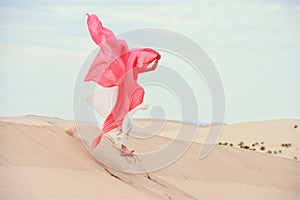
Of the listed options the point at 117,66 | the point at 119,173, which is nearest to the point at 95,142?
the point at 119,173

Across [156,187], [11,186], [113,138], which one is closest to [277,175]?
[156,187]

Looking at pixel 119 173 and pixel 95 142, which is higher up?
pixel 95 142

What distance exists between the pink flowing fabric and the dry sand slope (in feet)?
3.16

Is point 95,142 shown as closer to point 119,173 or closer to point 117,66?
point 119,173

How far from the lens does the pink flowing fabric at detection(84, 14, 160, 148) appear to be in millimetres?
10938

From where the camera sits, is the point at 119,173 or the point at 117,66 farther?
the point at 119,173

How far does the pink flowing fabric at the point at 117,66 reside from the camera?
1094 centimetres

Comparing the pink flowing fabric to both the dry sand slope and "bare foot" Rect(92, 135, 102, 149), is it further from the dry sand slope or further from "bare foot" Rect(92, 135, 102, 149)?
the dry sand slope

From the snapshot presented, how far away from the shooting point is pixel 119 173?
11.6 m

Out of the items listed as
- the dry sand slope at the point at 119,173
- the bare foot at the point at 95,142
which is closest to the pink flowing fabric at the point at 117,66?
the bare foot at the point at 95,142

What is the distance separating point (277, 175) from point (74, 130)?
696 centimetres

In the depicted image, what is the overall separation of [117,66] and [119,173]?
2.00m

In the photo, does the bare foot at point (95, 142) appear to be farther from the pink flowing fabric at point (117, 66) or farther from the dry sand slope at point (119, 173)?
the pink flowing fabric at point (117, 66)

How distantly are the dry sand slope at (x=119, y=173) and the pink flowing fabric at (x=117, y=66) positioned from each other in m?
0.96
